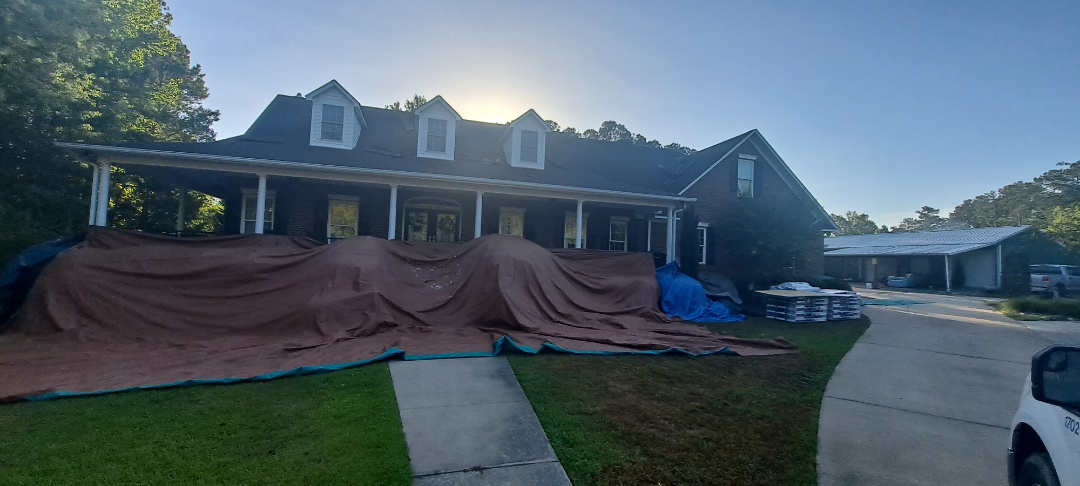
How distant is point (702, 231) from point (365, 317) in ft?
45.1

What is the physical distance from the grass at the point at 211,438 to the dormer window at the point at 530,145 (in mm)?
11245

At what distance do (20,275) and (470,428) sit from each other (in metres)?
9.17

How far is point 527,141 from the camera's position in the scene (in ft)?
51.1

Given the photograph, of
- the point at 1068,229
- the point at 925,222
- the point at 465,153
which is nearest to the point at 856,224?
the point at 925,222

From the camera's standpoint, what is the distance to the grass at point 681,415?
3705 mm

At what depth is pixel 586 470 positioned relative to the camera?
3645mm

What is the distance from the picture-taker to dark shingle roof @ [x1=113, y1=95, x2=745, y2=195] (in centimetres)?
1230

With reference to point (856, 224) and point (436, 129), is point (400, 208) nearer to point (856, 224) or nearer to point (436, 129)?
point (436, 129)

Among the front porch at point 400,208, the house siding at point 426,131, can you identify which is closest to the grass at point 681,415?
the front porch at point 400,208

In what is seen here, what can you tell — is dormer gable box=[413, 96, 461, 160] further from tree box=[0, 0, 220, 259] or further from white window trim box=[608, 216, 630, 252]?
tree box=[0, 0, 220, 259]

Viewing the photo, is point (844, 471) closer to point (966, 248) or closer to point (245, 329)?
point (245, 329)

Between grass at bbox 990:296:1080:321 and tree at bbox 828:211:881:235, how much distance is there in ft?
203

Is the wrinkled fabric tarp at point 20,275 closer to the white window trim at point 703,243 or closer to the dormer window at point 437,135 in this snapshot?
the dormer window at point 437,135

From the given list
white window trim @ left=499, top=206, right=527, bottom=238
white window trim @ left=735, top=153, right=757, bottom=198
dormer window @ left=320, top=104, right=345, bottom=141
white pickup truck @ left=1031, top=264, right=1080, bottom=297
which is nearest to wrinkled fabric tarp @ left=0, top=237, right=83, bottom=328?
dormer window @ left=320, top=104, right=345, bottom=141
